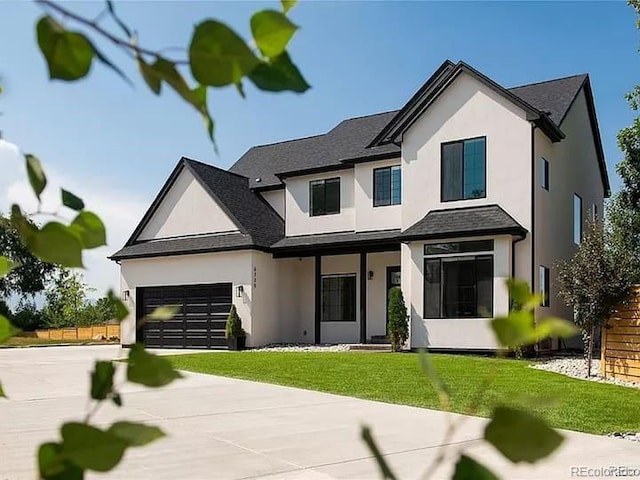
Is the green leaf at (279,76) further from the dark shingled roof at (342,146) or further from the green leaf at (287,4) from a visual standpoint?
the dark shingled roof at (342,146)

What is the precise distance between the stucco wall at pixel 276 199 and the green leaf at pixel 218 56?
24412 millimetres

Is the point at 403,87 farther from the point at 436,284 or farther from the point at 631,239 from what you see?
the point at 631,239

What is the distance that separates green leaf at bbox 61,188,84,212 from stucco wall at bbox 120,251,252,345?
21.2 m

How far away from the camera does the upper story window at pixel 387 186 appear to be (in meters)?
21.4

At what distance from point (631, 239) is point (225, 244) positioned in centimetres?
1330

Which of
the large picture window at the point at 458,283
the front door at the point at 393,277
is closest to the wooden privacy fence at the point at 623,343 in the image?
the large picture window at the point at 458,283

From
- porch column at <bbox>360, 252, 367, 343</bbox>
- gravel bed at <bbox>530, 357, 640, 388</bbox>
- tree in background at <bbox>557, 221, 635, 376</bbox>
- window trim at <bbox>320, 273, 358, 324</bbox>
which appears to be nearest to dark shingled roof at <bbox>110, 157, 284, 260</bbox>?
window trim at <bbox>320, 273, 358, 324</bbox>

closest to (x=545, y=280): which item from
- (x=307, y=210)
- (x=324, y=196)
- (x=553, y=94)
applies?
(x=553, y=94)

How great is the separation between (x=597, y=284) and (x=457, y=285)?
16.9 feet

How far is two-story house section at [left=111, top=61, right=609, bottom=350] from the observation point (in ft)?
59.3

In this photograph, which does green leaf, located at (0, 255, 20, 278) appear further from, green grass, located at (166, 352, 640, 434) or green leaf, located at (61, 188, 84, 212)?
green grass, located at (166, 352, 640, 434)

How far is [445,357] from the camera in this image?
16.3 meters

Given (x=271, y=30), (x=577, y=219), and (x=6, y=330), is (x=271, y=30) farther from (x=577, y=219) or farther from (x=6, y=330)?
(x=577, y=219)

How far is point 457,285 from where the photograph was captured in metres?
18.1
